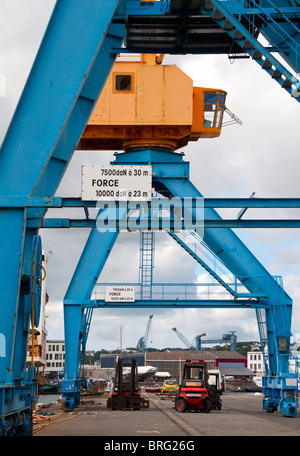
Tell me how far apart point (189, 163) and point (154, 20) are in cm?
1291

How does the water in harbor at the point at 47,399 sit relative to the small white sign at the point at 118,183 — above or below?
below

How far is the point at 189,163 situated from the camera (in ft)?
93.9

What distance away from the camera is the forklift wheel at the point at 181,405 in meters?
29.1

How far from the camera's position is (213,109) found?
93.6ft

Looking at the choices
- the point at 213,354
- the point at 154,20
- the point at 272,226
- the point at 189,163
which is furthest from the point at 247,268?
the point at 213,354

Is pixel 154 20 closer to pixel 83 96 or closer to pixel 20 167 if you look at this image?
pixel 83 96

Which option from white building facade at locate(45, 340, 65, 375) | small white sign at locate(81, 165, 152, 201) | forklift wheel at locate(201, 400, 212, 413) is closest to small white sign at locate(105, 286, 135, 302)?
forklift wheel at locate(201, 400, 212, 413)

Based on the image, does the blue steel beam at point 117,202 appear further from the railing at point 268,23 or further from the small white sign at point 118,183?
the railing at point 268,23

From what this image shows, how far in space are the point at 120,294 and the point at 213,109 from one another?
414 inches

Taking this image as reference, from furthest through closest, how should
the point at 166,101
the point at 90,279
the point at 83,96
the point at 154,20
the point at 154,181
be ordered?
the point at 90,279 → the point at 154,181 → the point at 166,101 → the point at 154,20 → the point at 83,96

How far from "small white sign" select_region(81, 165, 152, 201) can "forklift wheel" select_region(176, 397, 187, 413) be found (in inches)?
660

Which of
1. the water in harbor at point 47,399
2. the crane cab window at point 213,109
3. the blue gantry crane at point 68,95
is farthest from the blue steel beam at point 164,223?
the water in harbor at point 47,399

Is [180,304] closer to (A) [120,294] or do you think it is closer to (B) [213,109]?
(A) [120,294]

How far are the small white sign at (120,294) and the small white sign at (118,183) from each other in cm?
1920
